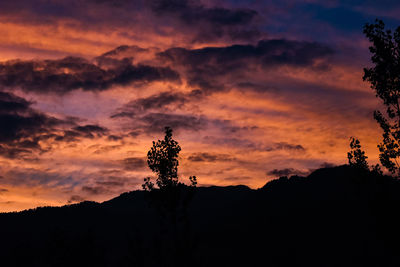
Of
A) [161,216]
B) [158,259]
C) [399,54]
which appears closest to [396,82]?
[399,54]

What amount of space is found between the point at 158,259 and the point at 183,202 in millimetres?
8971

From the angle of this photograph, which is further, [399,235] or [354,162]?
[354,162]

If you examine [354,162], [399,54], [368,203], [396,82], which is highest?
[399,54]

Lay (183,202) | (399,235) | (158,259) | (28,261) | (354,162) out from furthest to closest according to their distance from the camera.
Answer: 1. (28,261)
2. (158,259)
3. (183,202)
4. (354,162)
5. (399,235)

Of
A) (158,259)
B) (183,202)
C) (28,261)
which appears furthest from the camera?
(28,261)

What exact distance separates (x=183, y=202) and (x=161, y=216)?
4081 millimetres

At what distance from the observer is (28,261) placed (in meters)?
105

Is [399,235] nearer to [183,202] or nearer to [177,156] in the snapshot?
[183,202]

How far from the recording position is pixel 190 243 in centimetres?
4641

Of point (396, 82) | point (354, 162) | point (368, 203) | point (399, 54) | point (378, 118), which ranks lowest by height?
point (368, 203)

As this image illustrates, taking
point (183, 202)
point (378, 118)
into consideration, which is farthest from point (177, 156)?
point (378, 118)

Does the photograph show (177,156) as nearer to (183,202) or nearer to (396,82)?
(183,202)

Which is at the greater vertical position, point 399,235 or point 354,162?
Answer: point 354,162

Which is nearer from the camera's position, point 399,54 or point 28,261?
point 399,54
